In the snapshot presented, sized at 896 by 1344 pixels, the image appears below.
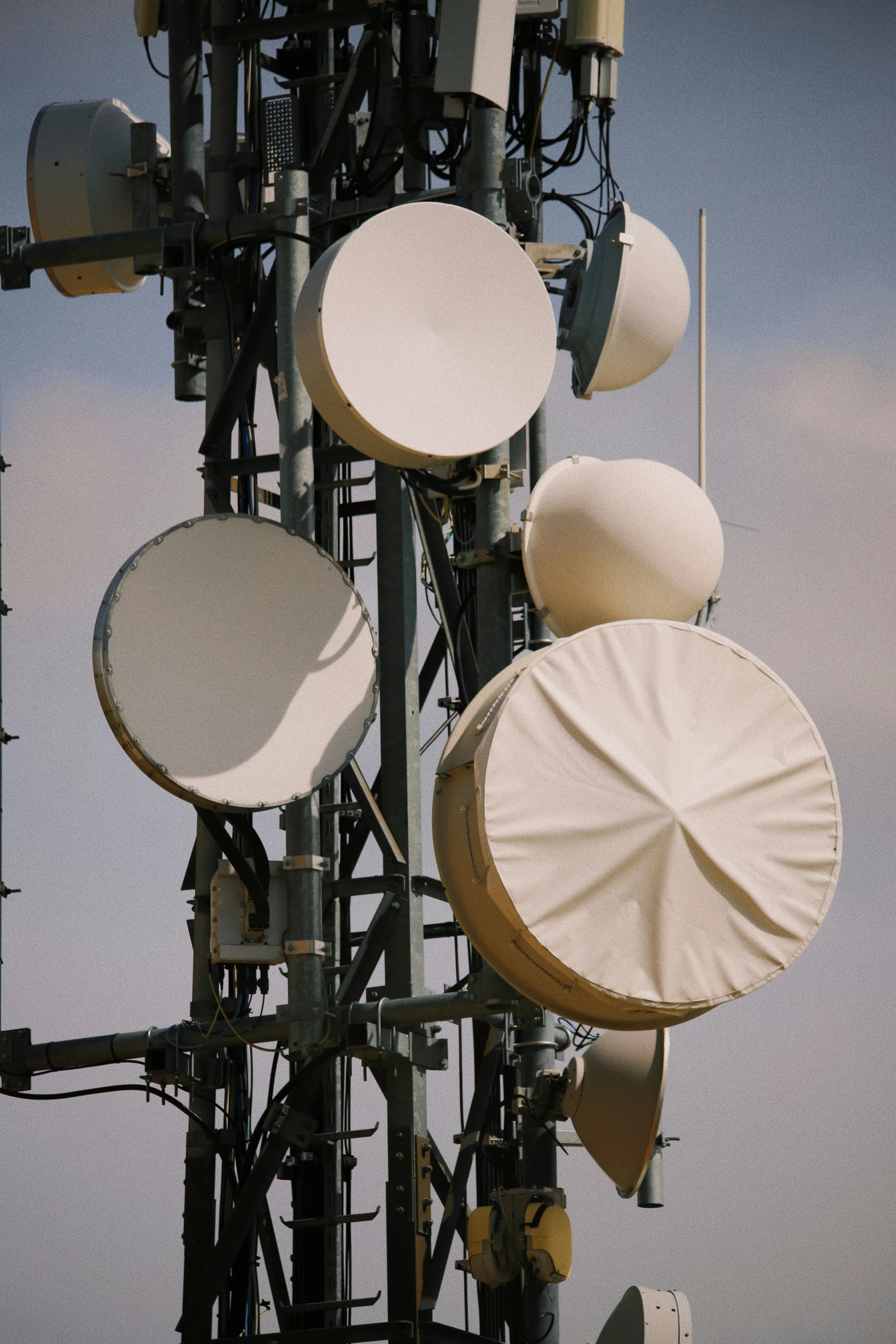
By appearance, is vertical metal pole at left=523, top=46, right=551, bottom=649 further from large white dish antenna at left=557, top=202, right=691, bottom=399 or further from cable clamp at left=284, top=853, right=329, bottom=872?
cable clamp at left=284, top=853, right=329, bottom=872

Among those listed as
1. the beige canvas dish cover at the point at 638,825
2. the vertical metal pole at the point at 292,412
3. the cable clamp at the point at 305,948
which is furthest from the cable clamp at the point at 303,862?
the beige canvas dish cover at the point at 638,825

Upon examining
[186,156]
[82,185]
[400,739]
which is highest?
[186,156]

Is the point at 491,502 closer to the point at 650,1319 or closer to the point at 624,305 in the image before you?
the point at 624,305

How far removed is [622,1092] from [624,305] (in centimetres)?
438

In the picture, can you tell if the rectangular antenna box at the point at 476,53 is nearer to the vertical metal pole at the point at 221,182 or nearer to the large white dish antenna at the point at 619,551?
the large white dish antenna at the point at 619,551

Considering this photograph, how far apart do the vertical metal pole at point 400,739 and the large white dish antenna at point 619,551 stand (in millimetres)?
2722

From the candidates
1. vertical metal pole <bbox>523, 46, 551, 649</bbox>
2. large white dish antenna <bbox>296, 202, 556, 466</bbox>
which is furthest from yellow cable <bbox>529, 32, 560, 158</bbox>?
large white dish antenna <bbox>296, 202, 556, 466</bbox>

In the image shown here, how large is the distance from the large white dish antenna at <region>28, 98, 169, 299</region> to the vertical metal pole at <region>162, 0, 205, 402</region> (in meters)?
0.52

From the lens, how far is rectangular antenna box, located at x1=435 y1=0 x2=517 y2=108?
38.3 feet

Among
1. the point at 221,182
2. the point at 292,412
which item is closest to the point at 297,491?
the point at 292,412

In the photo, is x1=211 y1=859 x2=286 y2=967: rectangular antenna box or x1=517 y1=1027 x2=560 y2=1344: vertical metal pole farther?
x1=211 y1=859 x2=286 y2=967: rectangular antenna box

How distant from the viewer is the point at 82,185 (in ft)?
50.9

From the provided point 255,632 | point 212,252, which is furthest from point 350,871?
point 212,252

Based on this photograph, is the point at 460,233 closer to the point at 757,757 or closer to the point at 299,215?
the point at 299,215
